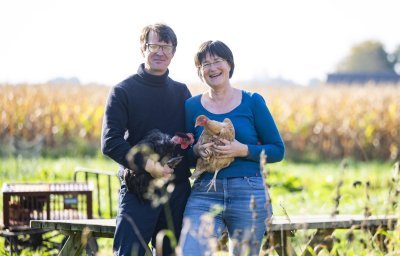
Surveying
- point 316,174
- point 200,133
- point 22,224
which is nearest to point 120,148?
point 200,133

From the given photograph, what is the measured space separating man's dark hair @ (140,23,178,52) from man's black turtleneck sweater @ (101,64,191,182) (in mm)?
167

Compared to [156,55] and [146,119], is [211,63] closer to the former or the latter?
[156,55]

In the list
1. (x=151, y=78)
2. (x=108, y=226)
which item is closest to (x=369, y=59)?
(x=108, y=226)

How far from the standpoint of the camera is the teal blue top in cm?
473

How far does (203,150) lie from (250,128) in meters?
0.31

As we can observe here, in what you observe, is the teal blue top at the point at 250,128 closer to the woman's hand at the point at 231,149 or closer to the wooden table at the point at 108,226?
the woman's hand at the point at 231,149

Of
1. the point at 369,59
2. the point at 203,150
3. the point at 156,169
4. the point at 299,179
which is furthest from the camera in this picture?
the point at 369,59

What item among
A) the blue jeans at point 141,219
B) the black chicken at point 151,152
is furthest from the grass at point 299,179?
the black chicken at point 151,152

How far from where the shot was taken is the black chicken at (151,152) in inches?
183

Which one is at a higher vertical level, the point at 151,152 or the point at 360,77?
the point at 360,77

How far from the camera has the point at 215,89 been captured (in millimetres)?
4793

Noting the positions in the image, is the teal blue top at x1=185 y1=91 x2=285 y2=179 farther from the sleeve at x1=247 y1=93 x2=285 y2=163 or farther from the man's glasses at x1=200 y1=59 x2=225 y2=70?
the man's glasses at x1=200 y1=59 x2=225 y2=70

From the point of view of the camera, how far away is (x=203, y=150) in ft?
15.4

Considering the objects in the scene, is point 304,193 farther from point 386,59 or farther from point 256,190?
point 386,59
